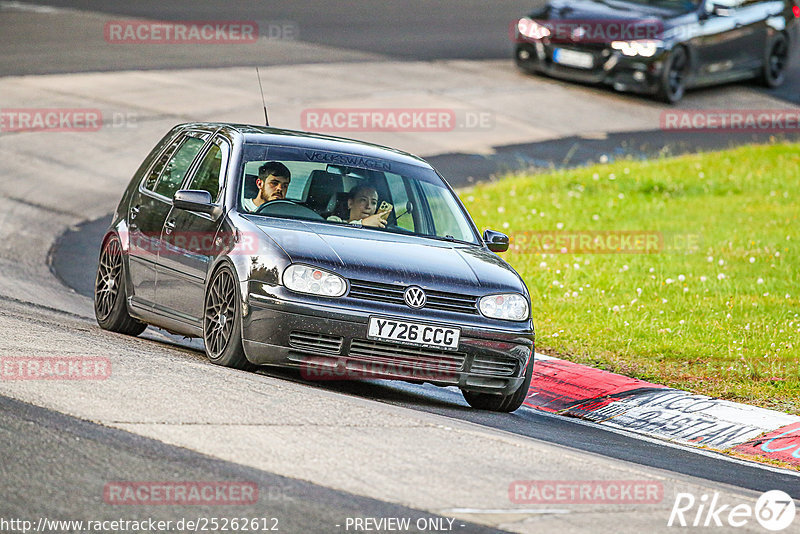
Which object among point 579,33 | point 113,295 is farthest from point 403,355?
point 579,33

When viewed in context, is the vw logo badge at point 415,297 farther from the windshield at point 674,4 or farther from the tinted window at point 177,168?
the windshield at point 674,4

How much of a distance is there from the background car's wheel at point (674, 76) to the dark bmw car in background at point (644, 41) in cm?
2

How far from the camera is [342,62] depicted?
23625 mm

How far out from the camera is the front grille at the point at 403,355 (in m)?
7.76

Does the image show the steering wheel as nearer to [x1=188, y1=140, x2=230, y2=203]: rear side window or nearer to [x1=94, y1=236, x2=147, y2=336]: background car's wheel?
[x1=188, y1=140, x2=230, y2=203]: rear side window

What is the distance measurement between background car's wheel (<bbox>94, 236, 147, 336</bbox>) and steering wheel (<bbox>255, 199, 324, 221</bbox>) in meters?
1.50

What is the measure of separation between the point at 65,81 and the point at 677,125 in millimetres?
9669

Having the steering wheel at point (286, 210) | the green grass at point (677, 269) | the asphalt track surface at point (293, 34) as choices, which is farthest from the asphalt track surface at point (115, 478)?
the asphalt track surface at point (293, 34)

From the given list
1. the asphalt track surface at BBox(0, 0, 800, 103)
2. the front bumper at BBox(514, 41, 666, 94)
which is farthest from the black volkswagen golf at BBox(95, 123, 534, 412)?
the front bumper at BBox(514, 41, 666, 94)

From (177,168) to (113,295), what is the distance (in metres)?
1.02

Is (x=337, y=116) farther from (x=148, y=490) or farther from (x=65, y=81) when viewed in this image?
(x=148, y=490)

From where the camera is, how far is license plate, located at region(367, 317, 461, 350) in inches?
305

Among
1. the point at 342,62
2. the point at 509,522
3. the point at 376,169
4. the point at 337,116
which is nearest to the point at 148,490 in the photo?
the point at 509,522

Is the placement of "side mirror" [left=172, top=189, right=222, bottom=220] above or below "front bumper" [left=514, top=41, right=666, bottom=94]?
above
